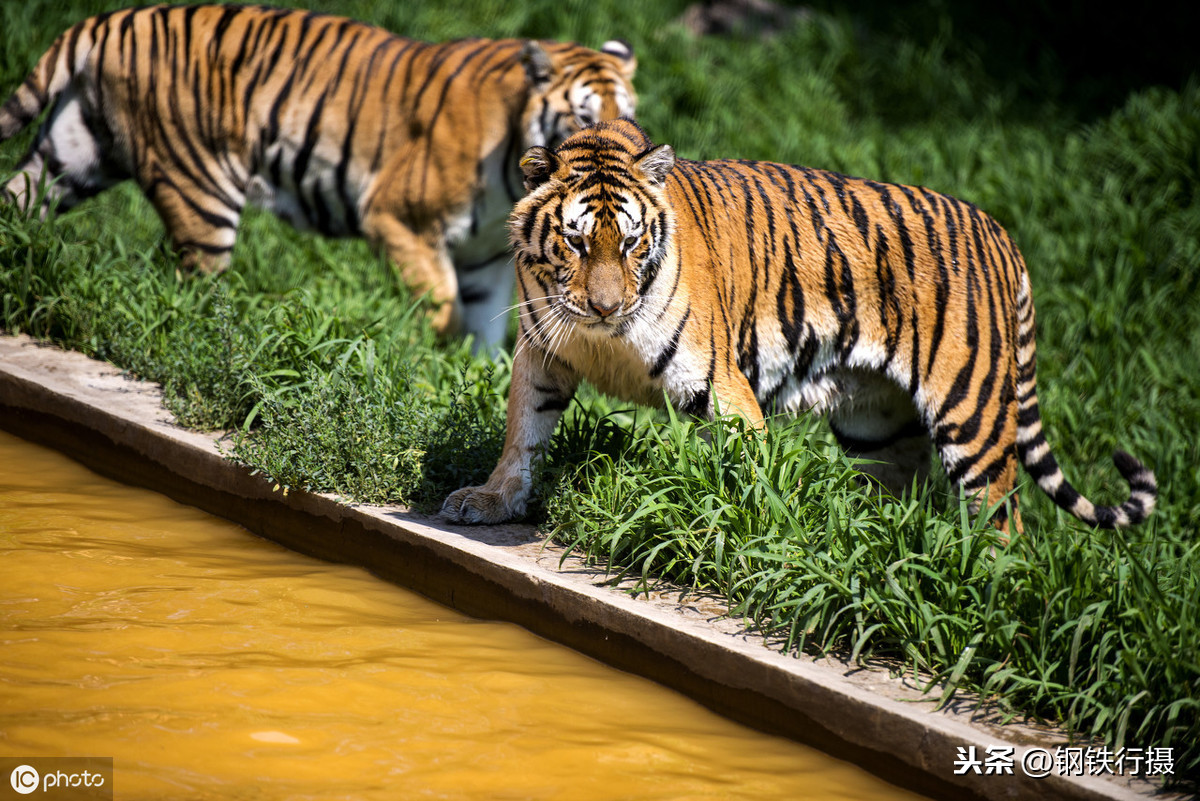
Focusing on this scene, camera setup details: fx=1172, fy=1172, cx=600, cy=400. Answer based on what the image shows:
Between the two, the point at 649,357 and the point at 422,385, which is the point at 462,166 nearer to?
the point at 422,385

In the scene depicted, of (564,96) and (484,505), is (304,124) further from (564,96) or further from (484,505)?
(484,505)

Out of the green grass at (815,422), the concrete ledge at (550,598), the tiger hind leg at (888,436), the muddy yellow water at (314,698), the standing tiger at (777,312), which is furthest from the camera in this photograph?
the tiger hind leg at (888,436)

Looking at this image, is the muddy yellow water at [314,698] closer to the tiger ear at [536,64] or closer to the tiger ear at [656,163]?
the tiger ear at [656,163]

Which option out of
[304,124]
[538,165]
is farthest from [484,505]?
[304,124]

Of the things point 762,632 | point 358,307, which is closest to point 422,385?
point 358,307

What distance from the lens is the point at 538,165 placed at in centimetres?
330

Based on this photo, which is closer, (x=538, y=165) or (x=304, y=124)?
(x=538, y=165)

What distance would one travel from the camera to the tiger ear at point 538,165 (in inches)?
129

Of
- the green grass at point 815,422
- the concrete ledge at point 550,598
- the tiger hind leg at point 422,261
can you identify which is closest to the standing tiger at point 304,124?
the tiger hind leg at point 422,261

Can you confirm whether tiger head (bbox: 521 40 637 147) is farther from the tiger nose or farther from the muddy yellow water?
the muddy yellow water

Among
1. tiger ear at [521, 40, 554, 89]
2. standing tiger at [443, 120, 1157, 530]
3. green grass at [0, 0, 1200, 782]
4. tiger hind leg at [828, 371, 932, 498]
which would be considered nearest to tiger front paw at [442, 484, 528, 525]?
standing tiger at [443, 120, 1157, 530]

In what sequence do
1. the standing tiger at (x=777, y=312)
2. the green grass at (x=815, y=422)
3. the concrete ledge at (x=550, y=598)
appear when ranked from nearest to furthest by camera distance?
the concrete ledge at (x=550, y=598)
the green grass at (x=815, y=422)
the standing tiger at (x=777, y=312)

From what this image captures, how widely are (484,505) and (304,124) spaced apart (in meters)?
3.06

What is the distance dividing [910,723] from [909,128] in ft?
25.3
